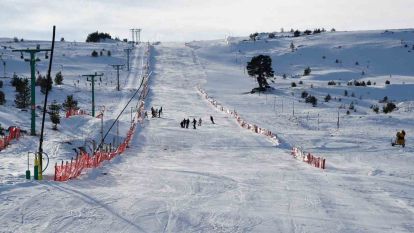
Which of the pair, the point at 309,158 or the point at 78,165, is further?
the point at 309,158

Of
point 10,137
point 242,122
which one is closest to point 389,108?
point 242,122

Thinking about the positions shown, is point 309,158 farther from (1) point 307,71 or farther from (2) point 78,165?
(1) point 307,71

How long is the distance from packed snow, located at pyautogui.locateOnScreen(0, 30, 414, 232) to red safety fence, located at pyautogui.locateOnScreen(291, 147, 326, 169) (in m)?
0.47

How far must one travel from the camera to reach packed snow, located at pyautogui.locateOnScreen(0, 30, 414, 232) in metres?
11.8

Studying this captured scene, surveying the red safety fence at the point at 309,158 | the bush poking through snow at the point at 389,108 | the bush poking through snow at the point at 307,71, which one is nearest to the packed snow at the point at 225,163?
the red safety fence at the point at 309,158

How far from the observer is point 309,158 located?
84.5 feet

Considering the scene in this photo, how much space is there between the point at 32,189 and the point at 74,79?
2318 inches

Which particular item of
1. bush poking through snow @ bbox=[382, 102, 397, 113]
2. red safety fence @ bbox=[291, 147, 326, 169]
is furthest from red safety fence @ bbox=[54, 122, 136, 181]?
bush poking through snow @ bbox=[382, 102, 397, 113]

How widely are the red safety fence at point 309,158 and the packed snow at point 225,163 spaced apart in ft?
1.53

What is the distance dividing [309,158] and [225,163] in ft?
13.3

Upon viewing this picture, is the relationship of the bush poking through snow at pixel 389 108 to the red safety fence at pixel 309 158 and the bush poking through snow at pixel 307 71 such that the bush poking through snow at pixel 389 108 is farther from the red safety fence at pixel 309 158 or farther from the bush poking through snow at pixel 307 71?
the bush poking through snow at pixel 307 71

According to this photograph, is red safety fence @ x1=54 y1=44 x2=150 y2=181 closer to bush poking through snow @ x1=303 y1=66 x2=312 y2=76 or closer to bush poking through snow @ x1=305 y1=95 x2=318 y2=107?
bush poking through snow @ x1=305 y1=95 x2=318 y2=107

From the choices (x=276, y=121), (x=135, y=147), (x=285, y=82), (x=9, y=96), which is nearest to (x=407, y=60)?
(x=285, y=82)

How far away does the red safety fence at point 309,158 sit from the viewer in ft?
79.4
